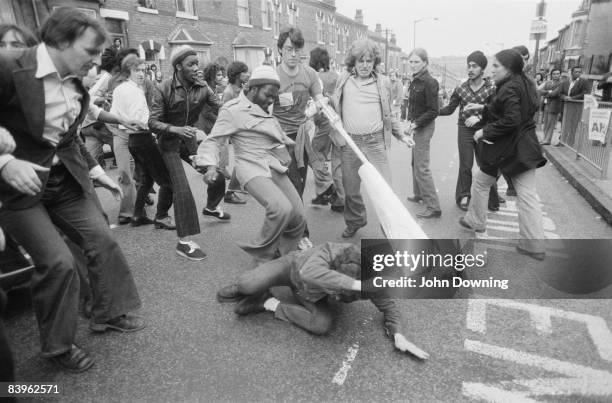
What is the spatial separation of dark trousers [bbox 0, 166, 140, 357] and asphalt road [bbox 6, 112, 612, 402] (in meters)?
0.29

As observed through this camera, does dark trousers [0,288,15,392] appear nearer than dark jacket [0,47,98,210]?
Yes

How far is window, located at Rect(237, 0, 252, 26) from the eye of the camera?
22656 mm

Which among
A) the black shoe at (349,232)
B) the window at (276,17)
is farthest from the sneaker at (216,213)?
the window at (276,17)

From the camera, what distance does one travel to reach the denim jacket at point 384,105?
446cm

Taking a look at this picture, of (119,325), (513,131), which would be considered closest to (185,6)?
(513,131)

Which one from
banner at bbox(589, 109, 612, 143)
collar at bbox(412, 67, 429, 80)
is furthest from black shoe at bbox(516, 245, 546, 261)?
banner at bbox(589, 109, 612, 143)

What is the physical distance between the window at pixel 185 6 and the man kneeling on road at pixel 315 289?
18.5m

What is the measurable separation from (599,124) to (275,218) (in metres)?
6.48

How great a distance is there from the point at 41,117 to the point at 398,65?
6946 cm

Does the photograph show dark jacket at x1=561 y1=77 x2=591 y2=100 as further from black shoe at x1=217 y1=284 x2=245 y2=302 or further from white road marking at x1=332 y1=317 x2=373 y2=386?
black shoe at x1=217 y1=284 x2=245 y2=302

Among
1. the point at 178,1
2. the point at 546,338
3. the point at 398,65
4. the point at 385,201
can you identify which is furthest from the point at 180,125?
the point at 398,65

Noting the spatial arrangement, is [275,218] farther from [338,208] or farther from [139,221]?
[139,221]

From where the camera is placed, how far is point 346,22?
42250 mm

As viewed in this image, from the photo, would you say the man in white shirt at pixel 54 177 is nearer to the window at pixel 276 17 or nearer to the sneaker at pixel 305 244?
the sneaker at pixel 305 244
